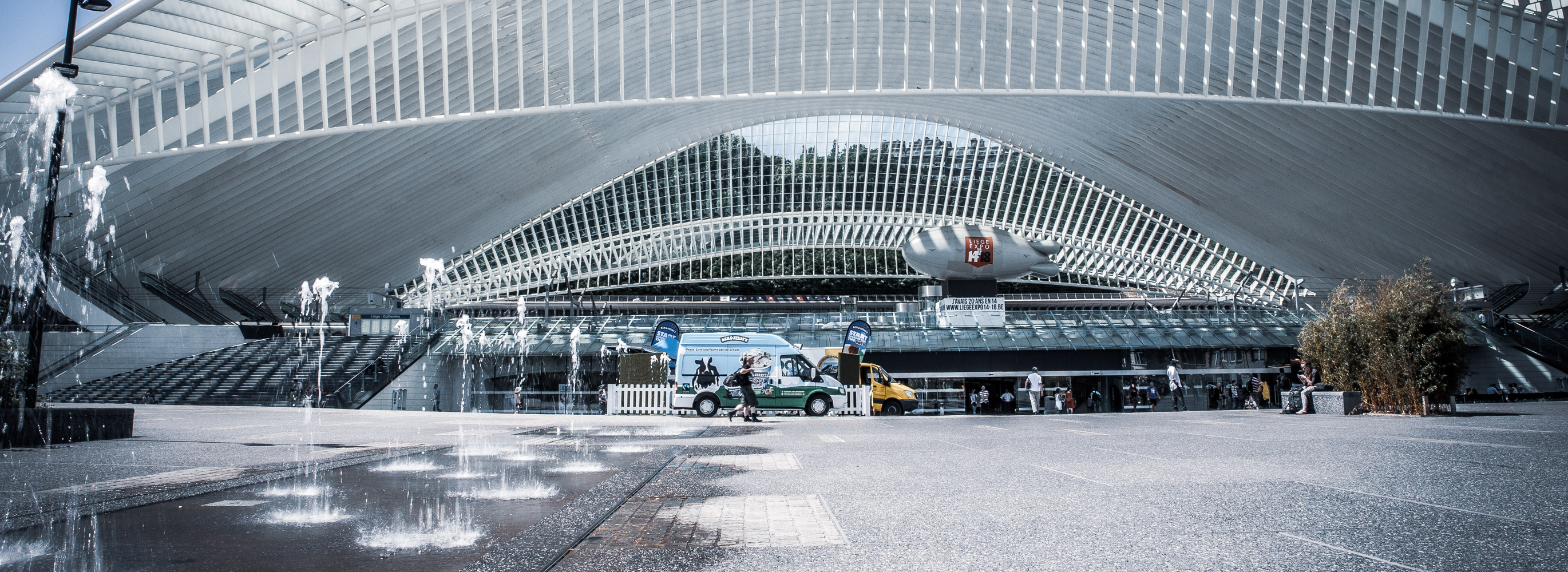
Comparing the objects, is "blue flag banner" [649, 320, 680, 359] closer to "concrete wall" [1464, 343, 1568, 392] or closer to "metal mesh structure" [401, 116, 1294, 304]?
"concrete wall" [1464, 343, 1568, 392]

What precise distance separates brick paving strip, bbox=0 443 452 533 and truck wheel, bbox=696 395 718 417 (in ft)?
47.7

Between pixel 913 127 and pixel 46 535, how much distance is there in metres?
60.2

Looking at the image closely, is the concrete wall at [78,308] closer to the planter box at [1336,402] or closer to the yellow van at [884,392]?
the yellow van at [884,392]

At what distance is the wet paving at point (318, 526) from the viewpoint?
384 cm

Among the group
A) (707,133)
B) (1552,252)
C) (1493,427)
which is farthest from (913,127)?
(1493,427)

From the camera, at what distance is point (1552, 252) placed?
4228cm

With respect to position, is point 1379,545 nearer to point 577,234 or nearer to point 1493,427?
point 1493,427

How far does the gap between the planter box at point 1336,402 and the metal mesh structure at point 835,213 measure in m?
45.6

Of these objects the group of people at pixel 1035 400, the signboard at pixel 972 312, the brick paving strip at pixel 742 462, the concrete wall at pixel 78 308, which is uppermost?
the concrete wall at pixel 78 308

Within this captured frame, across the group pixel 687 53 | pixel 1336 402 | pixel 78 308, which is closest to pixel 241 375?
pixel 78 308

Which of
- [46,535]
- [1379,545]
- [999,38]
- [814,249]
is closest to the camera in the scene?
[1379,545]

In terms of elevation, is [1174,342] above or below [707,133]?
below

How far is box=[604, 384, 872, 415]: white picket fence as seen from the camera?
24.5 m

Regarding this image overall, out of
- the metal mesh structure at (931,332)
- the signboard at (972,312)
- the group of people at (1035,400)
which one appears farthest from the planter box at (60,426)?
the signboard at (972,312)
